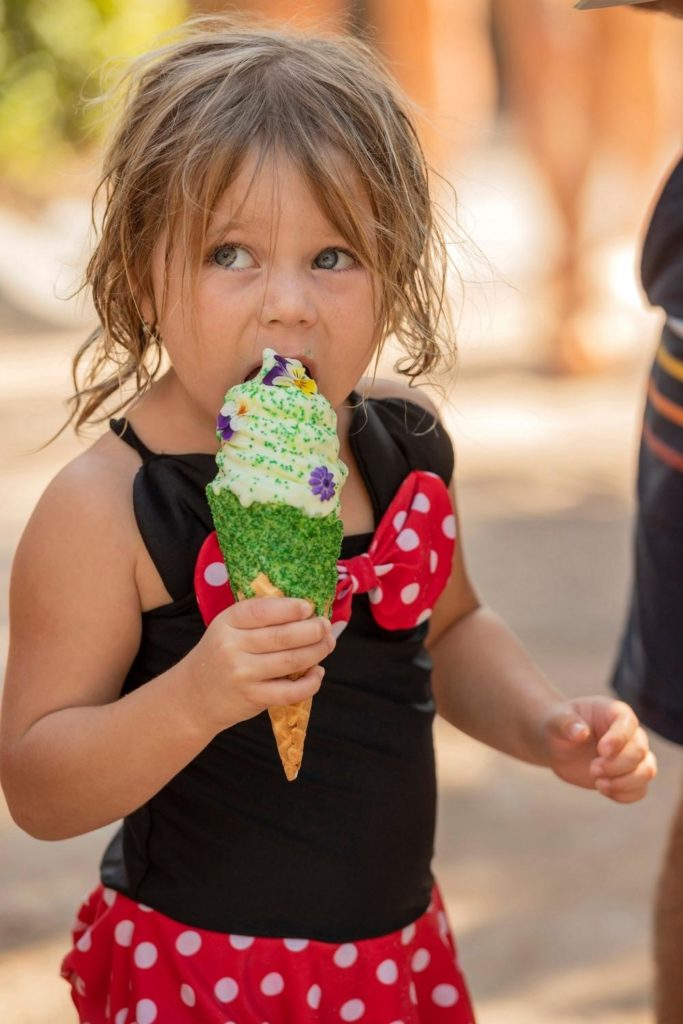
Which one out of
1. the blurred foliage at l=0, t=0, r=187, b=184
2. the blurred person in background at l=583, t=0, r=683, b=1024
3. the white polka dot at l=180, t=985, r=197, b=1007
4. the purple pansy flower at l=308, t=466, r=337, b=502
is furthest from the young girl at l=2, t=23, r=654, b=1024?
the blurred foliage at l=0, t=0, r=187, b=184

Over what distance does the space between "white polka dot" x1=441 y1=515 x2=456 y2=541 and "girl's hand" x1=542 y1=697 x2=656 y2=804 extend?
27cm

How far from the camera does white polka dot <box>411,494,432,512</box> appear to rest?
1871mm

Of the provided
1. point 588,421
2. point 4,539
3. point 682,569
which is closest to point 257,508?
point 682,569

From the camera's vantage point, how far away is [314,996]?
5.77ft

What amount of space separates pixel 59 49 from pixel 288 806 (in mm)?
7837

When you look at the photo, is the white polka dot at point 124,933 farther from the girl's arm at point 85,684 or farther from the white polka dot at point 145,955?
the girl's arm at point 85,684

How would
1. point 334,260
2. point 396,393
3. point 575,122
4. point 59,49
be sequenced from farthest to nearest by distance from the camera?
point 59,49 < point 575,122 < point 396,393 < point 334,260

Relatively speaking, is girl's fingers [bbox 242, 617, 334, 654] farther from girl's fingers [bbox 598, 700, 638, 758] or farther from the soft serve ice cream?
girl's fingers [bbox 598, 700, 638, 758]

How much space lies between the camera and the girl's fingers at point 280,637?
147 cm

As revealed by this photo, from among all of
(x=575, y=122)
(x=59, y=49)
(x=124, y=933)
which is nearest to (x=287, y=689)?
(x=124, y=933)

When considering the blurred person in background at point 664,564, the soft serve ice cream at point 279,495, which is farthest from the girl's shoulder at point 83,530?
the blurred person in background at point 664,564

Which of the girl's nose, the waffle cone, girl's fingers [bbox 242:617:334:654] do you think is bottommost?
the waffle cone

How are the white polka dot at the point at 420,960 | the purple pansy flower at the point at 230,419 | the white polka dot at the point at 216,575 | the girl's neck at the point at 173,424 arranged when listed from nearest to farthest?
the purple pansy flower at the point at 230,419, the white polka dot at the point at 216,575, the girl's neck at the point at 173,424, the white polka dot at the point at 420,960

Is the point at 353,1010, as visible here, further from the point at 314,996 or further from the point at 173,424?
the point at 173,424
